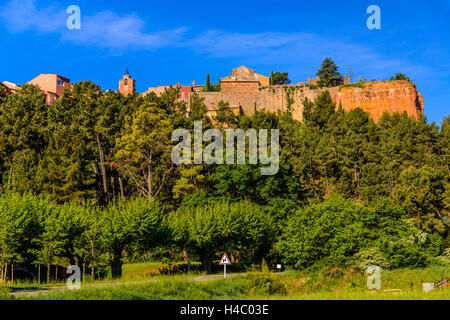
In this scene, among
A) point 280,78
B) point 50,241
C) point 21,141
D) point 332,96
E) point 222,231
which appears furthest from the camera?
point 280,78

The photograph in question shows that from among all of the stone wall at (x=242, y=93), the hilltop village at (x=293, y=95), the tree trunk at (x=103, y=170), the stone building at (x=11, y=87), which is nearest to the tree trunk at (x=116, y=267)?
the tree trunk at (x=103, y=170)

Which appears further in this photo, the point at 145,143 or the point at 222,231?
the point at 145,143

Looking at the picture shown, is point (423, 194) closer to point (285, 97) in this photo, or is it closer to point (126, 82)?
point (285, 97)

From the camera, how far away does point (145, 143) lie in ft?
158

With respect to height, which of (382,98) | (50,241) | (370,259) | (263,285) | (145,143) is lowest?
(263,285)

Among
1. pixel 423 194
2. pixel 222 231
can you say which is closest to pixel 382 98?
pixel 423 194

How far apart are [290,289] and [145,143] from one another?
897 inches

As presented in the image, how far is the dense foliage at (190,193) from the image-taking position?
1401 inches

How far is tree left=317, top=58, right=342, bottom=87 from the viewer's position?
113188 mm

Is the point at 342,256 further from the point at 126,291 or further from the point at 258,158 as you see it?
the point at 126,291

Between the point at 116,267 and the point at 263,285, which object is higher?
the point at 116,267

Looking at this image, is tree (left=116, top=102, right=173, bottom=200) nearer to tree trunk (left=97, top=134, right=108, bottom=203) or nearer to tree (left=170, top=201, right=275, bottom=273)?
tree trunk (left=97, top=134, right=108, bottom=203)

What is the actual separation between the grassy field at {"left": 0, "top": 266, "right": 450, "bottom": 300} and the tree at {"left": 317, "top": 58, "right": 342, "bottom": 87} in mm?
79779

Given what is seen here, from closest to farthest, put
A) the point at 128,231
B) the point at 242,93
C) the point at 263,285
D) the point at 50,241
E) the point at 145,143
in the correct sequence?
1. the point at 263,285
2. the point at 50,241
3. the point at 128,231
4. the point at 145,143
5. the point at 242,93
